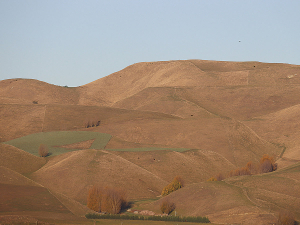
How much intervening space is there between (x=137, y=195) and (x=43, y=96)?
4149 inches

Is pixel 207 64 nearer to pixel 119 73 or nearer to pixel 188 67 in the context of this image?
pixel 188 67

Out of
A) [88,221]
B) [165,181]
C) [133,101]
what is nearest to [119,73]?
[133,101]

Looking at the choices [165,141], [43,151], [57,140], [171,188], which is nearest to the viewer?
[171,188]

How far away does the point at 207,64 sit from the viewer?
16762 centimetres

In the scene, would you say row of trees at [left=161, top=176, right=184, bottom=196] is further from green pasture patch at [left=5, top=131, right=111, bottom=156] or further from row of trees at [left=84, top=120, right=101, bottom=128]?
row of trees at [left=84, top=120, right=101, bottom=128]

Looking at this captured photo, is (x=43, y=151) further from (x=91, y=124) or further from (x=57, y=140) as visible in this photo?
(x=91, y=124)

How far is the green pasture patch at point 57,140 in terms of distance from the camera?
7700 cm

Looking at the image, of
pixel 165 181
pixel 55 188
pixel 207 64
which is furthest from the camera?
pixel 207 64

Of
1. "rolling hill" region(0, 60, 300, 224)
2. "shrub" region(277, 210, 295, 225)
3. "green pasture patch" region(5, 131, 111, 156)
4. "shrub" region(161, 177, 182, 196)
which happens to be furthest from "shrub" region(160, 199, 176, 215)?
"green pasture patch" region(5, 131, 111, 156)

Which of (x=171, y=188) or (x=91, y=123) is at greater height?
(x=91, y=123)

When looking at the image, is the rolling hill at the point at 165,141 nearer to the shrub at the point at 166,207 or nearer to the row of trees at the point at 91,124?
the row of trees at the point at 91,124

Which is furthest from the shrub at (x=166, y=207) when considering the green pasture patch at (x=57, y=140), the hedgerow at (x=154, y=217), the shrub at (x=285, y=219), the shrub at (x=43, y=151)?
the green pasture patch at (x=57, y=140)

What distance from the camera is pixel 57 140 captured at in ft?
269

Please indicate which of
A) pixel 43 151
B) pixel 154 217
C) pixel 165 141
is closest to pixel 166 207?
pixel 154 217
